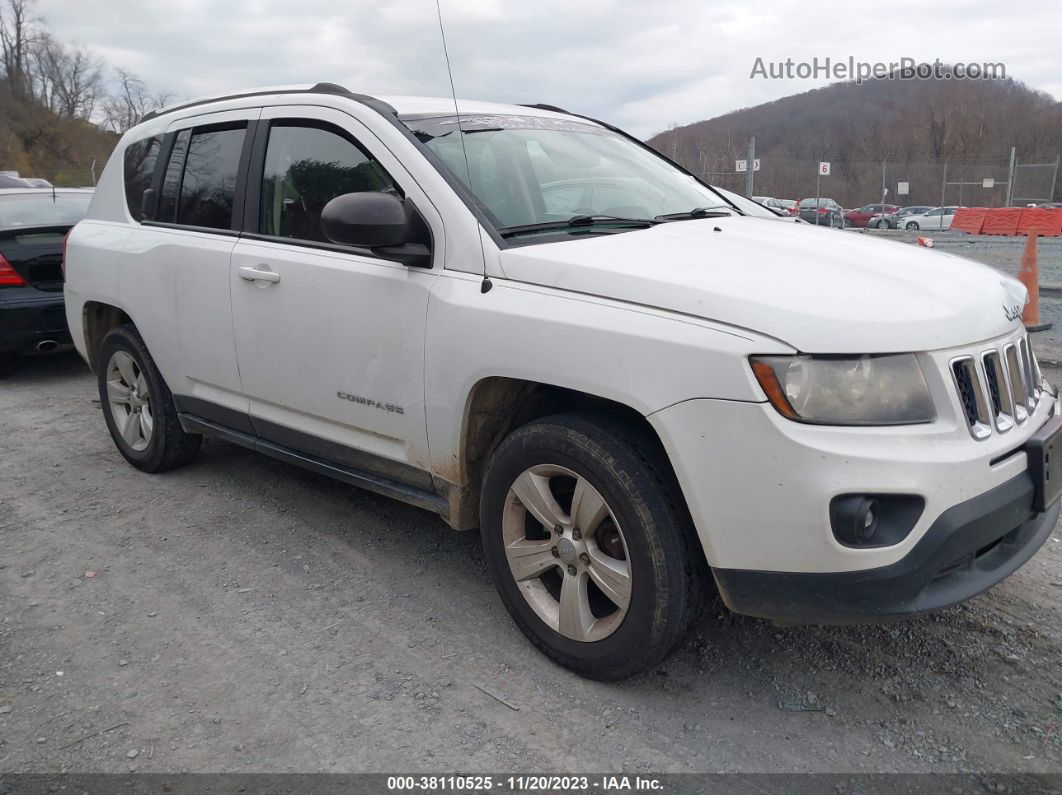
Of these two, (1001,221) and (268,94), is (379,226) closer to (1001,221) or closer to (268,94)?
(268,94)

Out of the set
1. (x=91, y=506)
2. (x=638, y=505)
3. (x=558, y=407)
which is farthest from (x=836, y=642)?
(x=91, y=506)

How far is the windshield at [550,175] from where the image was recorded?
3006mm

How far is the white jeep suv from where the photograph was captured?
215 cm

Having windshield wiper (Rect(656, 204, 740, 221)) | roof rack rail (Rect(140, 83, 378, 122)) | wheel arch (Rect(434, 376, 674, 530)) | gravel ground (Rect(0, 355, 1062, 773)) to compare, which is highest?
roof rack rail (Rect(140, 83, 378, 122))

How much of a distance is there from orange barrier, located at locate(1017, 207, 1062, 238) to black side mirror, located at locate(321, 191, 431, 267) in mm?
18104

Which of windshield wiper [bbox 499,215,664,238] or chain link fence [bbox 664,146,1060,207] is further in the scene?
chain link fence [bbox 664,146,1060,207]

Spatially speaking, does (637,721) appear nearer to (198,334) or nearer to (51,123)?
(198,334)

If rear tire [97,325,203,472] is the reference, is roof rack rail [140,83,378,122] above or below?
above

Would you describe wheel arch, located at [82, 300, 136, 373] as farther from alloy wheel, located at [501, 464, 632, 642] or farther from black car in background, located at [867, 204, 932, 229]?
black car in background, located at [867, 204, 932, 229]

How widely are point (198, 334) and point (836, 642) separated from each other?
2939 millimetres

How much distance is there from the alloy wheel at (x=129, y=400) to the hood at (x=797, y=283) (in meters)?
2.69

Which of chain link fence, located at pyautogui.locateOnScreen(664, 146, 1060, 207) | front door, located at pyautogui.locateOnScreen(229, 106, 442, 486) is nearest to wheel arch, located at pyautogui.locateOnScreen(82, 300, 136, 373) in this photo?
front door, located at pyautogui.locateOnScreen(229, 106, 442, 486)

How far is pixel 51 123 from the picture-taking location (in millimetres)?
58031

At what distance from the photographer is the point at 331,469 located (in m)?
3.44
